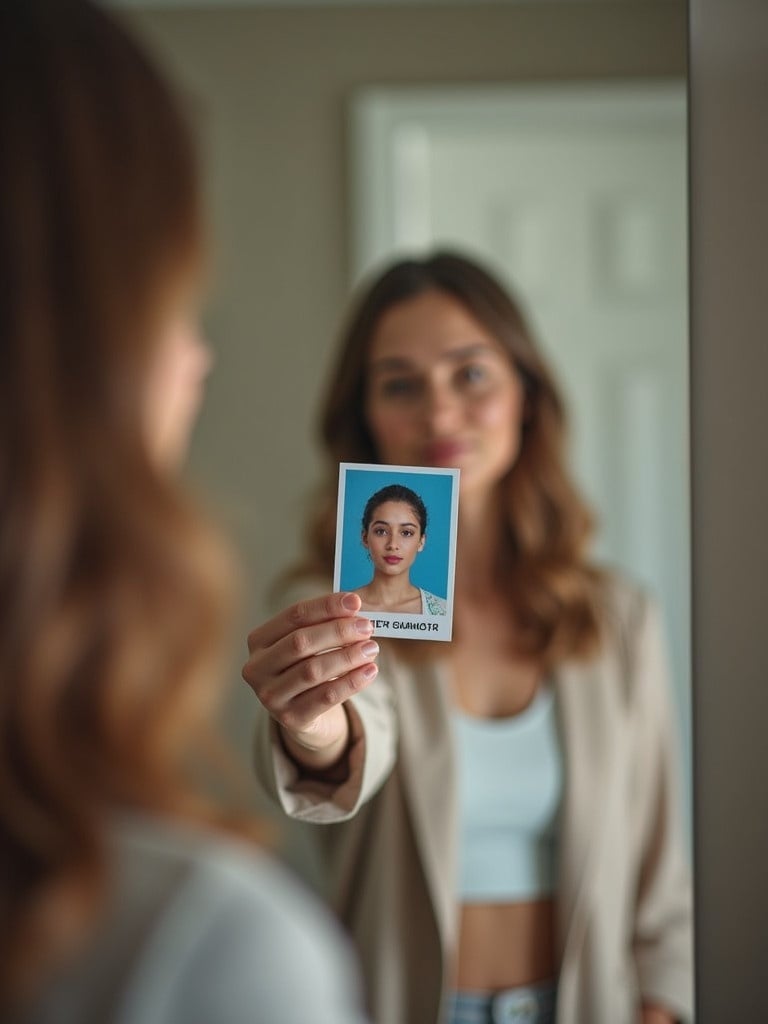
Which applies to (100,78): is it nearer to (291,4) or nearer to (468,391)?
(468,391)

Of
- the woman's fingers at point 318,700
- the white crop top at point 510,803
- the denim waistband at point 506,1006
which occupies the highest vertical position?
the woman's fingers at point 318,700

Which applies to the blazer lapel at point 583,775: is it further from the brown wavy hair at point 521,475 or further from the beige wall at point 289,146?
the beige wall at point 289,146

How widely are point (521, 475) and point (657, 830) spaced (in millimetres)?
340

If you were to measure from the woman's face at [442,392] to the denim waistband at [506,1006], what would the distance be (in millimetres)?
372

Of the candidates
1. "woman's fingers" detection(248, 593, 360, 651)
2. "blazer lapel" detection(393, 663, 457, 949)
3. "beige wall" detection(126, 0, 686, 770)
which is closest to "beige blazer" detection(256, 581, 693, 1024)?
"blazer lapel" detection(393, 663, 457, 949)

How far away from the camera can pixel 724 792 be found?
1.92 feet

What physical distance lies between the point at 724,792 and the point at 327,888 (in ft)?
1.13

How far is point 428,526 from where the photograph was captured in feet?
1.62

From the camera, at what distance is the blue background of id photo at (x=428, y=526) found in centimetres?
49

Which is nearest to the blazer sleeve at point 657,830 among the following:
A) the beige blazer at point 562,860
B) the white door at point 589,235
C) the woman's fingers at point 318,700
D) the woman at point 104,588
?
the beige blazer at point 562,860

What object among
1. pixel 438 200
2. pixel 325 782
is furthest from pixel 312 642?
pixel 438 200

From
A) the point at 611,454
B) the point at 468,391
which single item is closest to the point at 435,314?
the point at 468,391

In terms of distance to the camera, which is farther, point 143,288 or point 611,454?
point 611,454

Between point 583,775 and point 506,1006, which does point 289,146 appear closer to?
point 583,775
